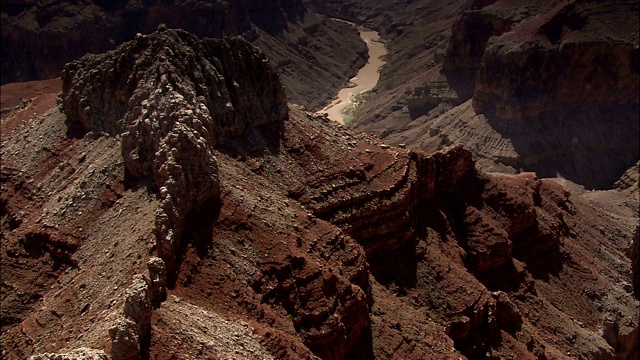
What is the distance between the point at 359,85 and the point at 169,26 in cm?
4115

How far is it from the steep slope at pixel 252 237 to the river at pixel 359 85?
5746 cm

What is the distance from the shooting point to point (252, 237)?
30562mm

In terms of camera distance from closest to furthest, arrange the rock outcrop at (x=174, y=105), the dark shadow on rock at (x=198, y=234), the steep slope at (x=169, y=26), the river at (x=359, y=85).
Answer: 1. the dark shadow on rock at (x=198, y=234)
2. the rock outcrop at (x=174, y=105)
3. the steep slope at (x=169, y=26)
4. the river at (x=359, y=85)

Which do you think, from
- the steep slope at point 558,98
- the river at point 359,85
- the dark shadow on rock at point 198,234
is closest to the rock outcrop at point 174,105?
the dark shadow on rock at point 198,234

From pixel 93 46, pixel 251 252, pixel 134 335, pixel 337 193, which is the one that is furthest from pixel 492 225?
pixel 93 46

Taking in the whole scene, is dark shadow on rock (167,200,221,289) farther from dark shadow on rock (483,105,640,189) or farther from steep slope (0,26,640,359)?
dark shadow on rock (483,105,640,189)

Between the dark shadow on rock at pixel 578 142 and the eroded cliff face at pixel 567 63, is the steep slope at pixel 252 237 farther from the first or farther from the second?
the eroded cliff face at pixel 567 63

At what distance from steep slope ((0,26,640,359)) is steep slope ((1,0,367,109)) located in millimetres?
60284

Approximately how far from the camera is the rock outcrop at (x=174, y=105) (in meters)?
30.0

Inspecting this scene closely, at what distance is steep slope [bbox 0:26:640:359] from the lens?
2708 centimetres

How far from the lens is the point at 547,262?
46.7 m

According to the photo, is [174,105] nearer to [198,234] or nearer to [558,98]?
[198,234]

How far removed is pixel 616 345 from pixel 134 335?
3765cm

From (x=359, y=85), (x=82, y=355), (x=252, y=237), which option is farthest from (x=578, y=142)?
(x=82, y=355)
